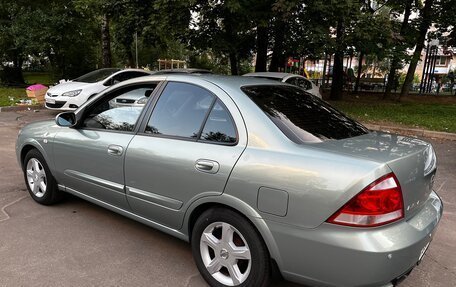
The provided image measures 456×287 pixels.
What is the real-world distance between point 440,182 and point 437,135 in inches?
156

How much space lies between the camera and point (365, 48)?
541 inches

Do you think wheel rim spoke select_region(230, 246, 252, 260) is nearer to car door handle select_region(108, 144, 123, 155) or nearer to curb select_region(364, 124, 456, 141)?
car door handle select_region(108, 144, 123, 155)

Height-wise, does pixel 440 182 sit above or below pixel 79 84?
below

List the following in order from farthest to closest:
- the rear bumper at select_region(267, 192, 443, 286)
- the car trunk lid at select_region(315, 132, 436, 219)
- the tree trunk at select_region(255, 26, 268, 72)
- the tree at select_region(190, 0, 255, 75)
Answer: the tree trunk at select_region(255, 26, 268, 72) → the tree at select_region(190, 0, 255, 75) → the car trunk lid at select_region(315, 132, 436, 219) → the rear bumper at select_region(267, 192, 443, 286)

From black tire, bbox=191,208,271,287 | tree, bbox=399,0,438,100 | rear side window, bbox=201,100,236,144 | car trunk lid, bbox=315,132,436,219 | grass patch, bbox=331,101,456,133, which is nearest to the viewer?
car trunk lid, bbox=315,132,436,219

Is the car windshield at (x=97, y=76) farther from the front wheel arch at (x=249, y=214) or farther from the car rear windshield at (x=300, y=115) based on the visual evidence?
the front wheel arch at (x=249, y=214)

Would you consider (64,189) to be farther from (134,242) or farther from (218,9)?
(218,9)

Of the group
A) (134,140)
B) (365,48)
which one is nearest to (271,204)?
(134,140)

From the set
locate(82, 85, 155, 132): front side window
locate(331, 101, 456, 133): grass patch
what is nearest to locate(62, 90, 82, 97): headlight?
locate(82, 85, 155, 132): front side window

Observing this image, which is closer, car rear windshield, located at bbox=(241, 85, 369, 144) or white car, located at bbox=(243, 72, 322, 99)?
car rear windshield, located at bbox=(241, 85, 369, 144)

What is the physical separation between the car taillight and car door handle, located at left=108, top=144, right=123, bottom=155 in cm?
191

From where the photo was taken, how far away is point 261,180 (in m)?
2.56

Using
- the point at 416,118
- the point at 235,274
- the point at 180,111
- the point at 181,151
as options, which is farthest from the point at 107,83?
the point at 235,274

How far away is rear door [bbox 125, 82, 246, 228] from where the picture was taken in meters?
2.83
